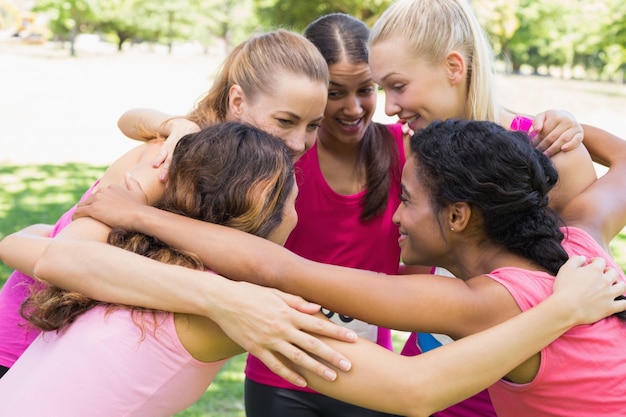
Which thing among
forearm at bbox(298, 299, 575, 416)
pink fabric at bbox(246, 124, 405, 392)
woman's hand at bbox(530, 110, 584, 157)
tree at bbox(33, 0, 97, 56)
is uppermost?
woman's hand at bbox(530, 110, 584, 157)

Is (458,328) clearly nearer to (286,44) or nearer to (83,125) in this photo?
(286,44)

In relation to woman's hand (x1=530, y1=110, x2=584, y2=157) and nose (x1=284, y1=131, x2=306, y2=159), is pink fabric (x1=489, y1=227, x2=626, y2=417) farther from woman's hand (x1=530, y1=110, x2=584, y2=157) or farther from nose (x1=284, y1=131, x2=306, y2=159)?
nose (x1=284, y1=131, x2=306, y2=159)

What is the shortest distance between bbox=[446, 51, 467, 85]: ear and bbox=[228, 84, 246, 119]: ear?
2.86 ft

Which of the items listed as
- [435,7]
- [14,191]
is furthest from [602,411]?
[14,191]

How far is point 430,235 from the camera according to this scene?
2596mm

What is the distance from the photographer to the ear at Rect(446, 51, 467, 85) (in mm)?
3174

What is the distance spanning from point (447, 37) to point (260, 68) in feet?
2.62

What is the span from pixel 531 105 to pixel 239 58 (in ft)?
71.6

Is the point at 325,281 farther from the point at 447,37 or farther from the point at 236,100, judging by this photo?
the point at 447,37

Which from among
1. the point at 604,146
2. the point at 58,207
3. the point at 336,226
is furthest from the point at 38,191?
the point at 604,146

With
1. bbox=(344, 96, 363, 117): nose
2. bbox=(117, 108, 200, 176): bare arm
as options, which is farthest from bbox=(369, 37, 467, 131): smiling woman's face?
bbox=(117, 108, 200, 176): bare arm

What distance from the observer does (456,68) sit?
3.19 m

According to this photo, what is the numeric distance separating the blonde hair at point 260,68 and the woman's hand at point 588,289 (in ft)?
4.36

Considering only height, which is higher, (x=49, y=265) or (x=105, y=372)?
(x=49, y=265)
